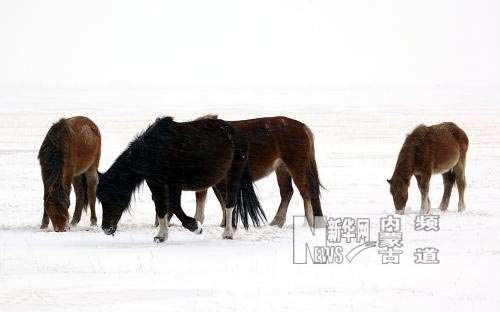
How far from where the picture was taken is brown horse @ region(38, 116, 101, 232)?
1214cm

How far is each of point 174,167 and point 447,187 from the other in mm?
6586

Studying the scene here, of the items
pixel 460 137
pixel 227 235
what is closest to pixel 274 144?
pixel 227 235

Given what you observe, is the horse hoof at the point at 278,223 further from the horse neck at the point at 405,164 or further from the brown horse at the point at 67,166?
the brown horse at the point at 67,166

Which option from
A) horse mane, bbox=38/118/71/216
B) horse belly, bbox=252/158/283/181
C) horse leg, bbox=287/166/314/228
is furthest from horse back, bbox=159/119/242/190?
horse mane, bbox=38/118/71/216

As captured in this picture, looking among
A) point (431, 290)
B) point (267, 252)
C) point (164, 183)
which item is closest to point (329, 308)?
point (431, 290)

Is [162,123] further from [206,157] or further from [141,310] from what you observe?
[141,310]

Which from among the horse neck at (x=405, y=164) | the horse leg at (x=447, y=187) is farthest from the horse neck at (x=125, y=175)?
the horse leg at (x=447, y=187)

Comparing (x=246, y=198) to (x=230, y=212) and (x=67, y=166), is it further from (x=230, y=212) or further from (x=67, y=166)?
(x=67, y=166)

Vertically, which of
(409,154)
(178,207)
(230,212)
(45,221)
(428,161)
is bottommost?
(45,221)

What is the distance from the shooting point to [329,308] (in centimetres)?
740

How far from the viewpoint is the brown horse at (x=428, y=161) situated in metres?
14.7
